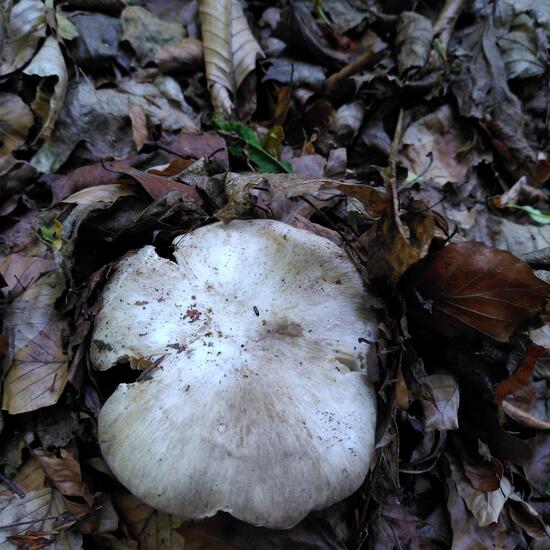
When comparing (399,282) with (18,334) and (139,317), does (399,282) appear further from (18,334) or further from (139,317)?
(18,334)

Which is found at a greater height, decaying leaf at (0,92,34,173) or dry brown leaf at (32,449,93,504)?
decaying leaf at (0,92,34,173)

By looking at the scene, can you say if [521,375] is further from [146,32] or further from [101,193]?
[146,32]

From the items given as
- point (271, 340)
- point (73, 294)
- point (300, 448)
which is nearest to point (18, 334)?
point (73, 294)

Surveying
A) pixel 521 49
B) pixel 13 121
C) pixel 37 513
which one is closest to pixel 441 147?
pixel 521 49

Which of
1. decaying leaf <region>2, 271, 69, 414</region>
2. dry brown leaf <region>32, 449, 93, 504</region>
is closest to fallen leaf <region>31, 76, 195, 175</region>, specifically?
decaying leaf <region>2, 271, 69, 414</region>

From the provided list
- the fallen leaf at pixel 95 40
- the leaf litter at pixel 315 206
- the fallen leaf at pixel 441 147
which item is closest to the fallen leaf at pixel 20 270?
the leaf litter at pixel 315 206

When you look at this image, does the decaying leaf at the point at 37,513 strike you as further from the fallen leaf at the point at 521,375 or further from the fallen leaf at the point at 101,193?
the fallen leaf at the point at 521,375

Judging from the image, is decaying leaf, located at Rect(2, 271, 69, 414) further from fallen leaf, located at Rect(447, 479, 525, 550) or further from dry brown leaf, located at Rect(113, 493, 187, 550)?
fallen leaf, located at Rect(447, 479, 525, 550)
